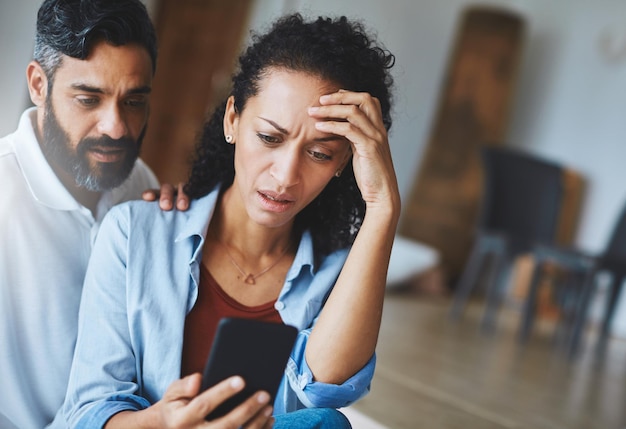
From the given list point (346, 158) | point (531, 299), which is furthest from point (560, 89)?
point (346, 158)

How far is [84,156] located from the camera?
3.21 ft

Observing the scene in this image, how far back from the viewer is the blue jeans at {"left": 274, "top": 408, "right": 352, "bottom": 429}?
3.26 feet

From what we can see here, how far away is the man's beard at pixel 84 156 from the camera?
958 mm

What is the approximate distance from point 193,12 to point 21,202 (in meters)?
4.03

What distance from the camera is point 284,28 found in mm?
962

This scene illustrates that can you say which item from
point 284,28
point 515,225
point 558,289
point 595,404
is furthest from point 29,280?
point 558,289

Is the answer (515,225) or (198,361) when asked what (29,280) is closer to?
(198,361)

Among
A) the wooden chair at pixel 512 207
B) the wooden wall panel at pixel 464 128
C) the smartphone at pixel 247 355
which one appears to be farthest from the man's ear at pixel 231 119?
the wooden wall panel at pixel 464 128

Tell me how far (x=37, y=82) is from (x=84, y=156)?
112 millimetres

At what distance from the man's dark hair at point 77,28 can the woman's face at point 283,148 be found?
197mm

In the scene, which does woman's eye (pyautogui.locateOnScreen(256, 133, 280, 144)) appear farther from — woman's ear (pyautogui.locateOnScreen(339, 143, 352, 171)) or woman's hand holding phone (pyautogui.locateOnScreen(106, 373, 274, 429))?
woman's hand holding phone (pyautogui.locateOnScreen(106, 373, 274, 429))

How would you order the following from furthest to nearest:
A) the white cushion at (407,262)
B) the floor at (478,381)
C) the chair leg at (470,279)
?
1. the white cushion at (407,262)
2. the chair leg at (470,279)
3. the floor at (478,381)

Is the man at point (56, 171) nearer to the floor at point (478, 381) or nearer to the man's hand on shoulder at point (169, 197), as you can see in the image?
the man's hand on shoulder at point (169, 197)

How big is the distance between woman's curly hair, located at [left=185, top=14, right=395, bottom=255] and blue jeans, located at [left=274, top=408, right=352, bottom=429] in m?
0.23
